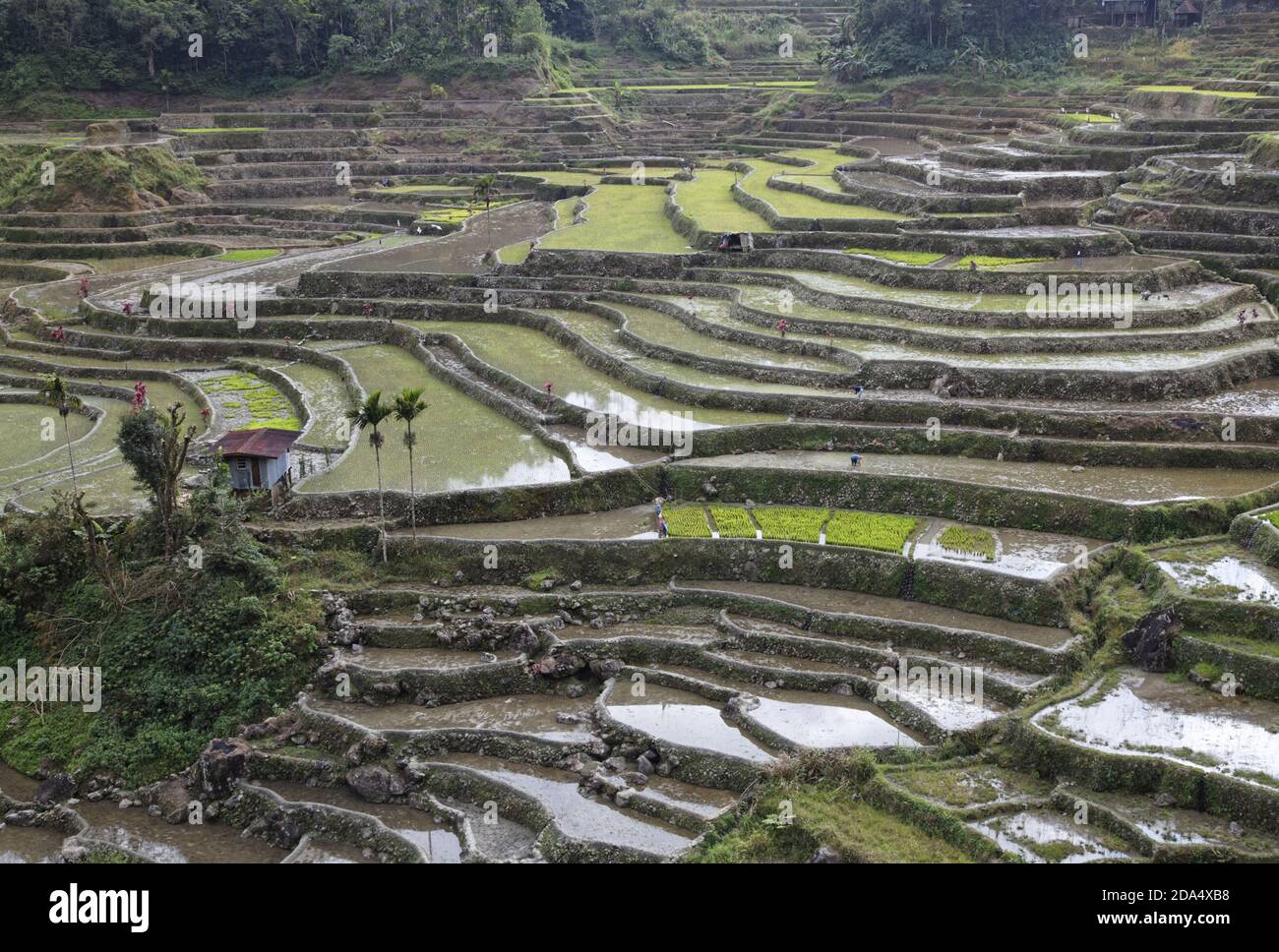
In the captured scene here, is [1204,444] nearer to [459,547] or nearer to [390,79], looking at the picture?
[459,547]

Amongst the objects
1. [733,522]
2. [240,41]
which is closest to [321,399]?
[733,522]

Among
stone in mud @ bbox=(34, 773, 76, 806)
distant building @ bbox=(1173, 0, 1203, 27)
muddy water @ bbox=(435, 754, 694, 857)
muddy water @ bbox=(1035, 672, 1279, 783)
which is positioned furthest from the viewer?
distant building @ bbox=(1173, 0, 1203, 27)

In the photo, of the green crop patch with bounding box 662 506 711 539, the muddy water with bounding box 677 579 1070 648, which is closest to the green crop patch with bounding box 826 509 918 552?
the muddy water with bounding box 677 579 1070 648

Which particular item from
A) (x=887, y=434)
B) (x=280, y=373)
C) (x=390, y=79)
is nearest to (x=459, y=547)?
(x=887, y=434)

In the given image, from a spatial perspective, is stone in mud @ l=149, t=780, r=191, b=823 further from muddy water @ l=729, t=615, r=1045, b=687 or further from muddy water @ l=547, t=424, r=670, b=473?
muddy water @ l=547, t=424, r=670, b=473

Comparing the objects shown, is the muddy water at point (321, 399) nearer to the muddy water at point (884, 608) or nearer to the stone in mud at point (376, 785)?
the muddy water at point (884, 608)

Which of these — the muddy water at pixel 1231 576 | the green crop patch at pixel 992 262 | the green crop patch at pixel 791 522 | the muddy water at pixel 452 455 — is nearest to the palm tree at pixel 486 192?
the muddy water at pixel 452 455

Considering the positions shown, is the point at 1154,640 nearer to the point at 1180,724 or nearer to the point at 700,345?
the point at 1180,724
